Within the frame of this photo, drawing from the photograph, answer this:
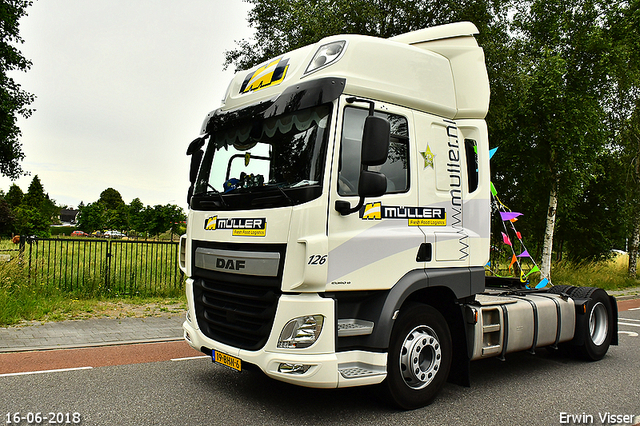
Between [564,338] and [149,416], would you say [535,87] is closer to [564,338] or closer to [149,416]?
[564,338]

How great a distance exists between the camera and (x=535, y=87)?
16.9 meters

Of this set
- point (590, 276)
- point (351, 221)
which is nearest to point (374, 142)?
point (351, 221)

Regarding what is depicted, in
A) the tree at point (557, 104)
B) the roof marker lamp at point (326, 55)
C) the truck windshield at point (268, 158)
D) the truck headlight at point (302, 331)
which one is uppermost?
the tree at point (557, 104)

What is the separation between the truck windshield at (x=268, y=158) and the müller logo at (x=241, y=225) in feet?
0.55

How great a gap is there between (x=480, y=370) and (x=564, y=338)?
48.0 inches

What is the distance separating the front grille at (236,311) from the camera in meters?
4.29

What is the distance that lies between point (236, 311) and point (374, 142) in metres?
1.93

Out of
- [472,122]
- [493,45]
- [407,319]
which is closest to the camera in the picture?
[407,319]

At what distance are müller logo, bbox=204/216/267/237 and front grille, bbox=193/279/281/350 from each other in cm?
46

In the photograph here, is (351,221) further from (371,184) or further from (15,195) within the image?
(15,195)

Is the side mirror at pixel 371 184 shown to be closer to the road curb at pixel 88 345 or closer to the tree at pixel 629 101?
the road curb at pixel 88 345

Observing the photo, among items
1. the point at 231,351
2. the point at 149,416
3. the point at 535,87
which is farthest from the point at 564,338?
the point at 535,87

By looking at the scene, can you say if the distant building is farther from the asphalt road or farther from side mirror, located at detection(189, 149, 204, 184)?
side mirror, located at detection(189, 149, 204, 184)

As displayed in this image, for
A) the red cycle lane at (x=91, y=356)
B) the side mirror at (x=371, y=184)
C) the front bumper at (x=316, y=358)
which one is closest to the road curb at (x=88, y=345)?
the red cycle lane at (x=91, y=356)
